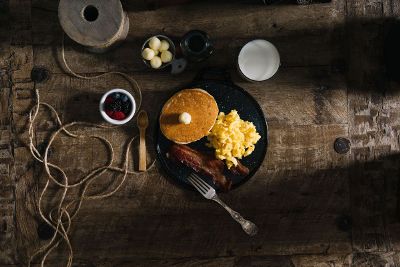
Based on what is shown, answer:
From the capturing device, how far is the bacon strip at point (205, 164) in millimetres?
1706

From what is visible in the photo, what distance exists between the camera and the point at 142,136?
1.75 metres

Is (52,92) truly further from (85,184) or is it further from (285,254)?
(285,254)

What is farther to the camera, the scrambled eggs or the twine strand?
the twine strand

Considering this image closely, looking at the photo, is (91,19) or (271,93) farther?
(271,93)

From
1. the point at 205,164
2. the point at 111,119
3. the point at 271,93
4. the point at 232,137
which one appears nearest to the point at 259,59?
the point at 271,93

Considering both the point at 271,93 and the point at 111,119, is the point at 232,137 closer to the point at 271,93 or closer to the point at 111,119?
the point at 271,93

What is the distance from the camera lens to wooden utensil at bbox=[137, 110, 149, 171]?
1.75 m

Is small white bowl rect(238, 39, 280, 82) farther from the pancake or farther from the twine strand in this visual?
the twine strand

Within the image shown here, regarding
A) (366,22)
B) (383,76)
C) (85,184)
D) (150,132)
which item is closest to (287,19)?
(366,22)

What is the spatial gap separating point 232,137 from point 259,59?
32 cm

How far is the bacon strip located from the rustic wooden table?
0.08 metres

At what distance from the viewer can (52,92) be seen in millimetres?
1777

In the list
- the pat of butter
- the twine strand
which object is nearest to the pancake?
the pat of butter

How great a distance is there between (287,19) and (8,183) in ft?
4.03
